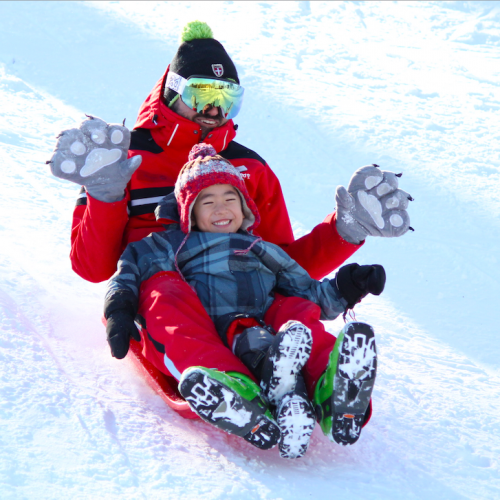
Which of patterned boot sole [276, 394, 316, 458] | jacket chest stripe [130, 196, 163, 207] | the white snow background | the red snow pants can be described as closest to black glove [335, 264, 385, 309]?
the red snow pants

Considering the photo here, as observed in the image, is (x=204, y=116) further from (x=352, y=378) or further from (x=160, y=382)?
(x=352, y=378)

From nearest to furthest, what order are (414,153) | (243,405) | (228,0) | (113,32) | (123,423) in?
(243,405)
(123,423)
(414,153)
(113,32)
(228,0)

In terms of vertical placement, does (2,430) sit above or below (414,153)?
below

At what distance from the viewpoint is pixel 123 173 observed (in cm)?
232

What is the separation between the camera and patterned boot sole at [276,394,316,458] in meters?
1.86

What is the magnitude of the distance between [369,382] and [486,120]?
4.39 m

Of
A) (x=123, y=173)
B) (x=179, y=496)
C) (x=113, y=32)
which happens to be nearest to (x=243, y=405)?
(x=179, y=496)

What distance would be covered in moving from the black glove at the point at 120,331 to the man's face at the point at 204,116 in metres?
1.02

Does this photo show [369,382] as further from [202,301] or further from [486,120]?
[486,120]

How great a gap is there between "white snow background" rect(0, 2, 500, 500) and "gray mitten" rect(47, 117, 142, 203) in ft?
1.95

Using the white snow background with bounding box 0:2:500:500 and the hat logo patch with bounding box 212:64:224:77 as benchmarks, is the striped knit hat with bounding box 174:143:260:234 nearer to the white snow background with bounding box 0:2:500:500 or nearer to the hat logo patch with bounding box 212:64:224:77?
the hat logo patch with bounding box 212:64:224:77

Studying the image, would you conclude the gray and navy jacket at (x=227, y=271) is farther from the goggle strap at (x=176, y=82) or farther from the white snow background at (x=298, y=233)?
the goggle strap at (x=176, y=82)

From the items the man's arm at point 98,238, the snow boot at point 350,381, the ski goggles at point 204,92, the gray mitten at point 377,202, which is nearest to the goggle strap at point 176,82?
the ski goggles at point 204,92

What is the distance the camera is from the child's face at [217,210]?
249 cm
